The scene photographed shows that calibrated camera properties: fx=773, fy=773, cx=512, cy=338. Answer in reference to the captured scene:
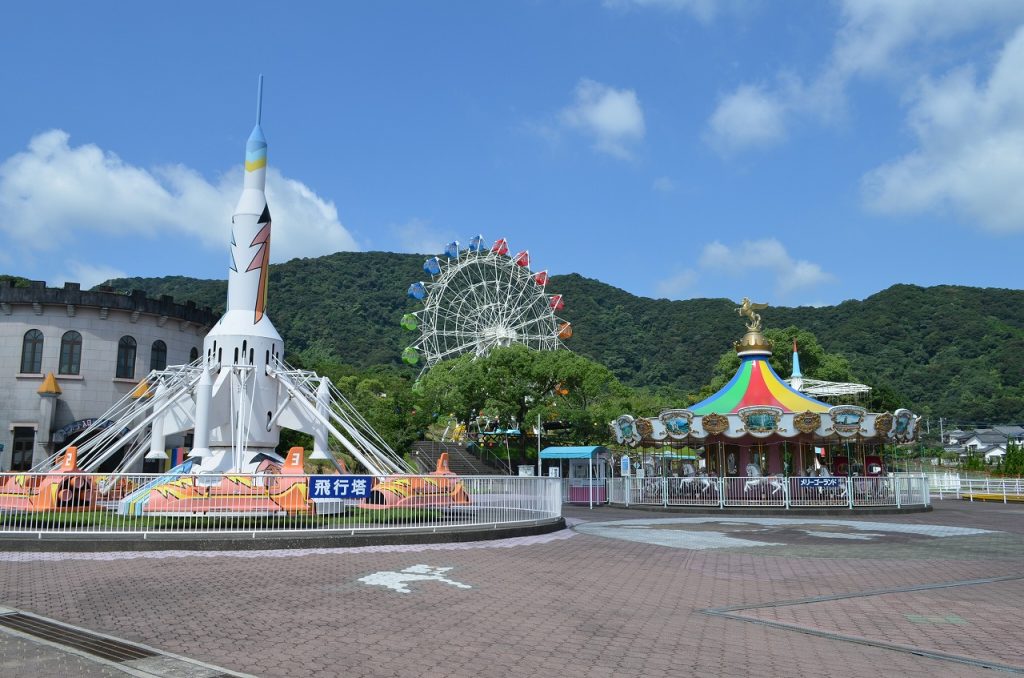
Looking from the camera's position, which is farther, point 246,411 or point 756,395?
point 756,395

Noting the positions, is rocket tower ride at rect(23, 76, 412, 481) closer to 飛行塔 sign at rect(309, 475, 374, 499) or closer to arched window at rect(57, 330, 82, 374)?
飛行塔 sign at rect(309, 475, 374, 499)

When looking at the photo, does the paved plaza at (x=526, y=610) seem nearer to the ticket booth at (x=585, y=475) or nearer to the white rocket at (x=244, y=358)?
the white rocket at (x=244, y=358)

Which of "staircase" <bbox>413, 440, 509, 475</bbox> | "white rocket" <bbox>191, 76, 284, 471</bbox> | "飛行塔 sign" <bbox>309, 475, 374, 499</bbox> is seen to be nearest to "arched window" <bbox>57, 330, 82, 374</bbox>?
"white rocket" <bbox>191, 76, 284, 471</bbox>

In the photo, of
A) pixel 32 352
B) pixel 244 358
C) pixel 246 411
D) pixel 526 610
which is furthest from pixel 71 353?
pixel 526 610

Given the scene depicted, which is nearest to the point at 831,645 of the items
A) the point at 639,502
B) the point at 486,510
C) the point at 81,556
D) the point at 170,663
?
the point at 170,663

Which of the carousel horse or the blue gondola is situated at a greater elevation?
the blue gondola

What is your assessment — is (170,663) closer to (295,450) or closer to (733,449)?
(295,450)

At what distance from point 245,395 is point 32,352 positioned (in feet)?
55.0

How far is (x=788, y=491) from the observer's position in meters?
25.5

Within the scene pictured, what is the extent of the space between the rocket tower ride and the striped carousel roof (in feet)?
44.7

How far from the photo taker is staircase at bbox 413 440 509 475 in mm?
45938

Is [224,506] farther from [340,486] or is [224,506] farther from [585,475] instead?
[585,475]

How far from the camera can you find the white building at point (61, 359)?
29656 millimetres

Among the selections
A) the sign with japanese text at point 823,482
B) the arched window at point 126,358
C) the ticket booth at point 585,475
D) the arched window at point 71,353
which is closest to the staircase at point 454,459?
the ticket booth at point 585,475
